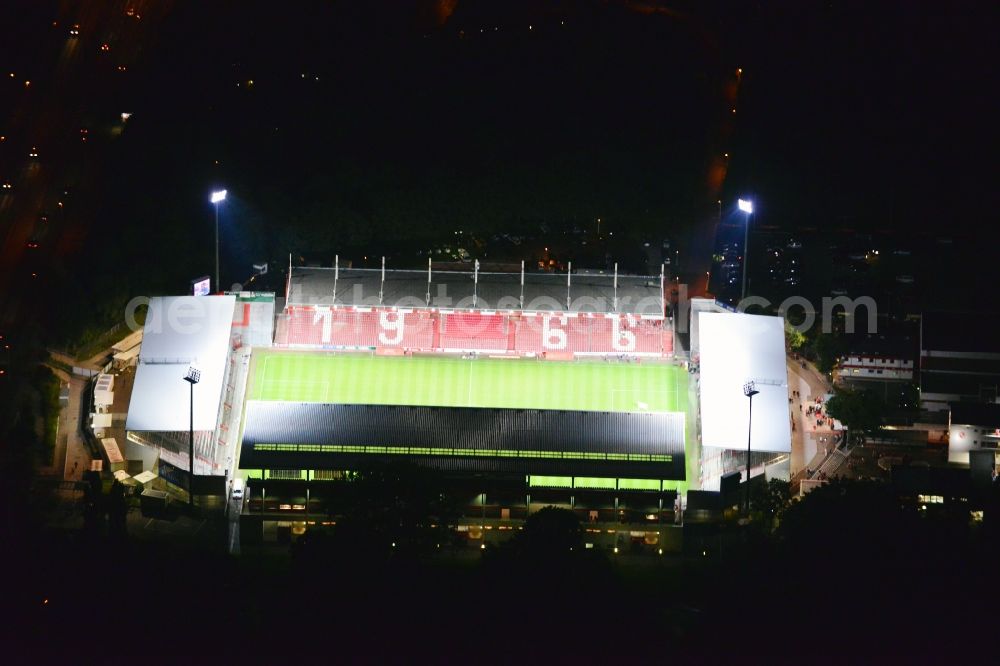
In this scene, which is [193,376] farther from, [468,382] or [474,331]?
[474,331]

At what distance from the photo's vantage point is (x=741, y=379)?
54.8 meters

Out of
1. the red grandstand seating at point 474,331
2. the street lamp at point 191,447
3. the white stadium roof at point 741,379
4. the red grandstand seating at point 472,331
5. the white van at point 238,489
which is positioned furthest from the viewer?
the red grandstand seating at point 474,331

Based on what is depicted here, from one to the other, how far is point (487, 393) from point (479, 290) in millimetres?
5575

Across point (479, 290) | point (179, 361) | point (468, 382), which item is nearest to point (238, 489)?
point (179, 361)

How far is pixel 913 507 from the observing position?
51062mm

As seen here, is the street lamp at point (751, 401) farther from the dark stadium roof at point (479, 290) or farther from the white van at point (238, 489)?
the white van at point (238, 489)

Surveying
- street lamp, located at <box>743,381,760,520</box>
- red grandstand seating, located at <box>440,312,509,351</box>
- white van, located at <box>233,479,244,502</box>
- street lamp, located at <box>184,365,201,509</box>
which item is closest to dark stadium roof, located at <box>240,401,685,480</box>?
white van, located at <box>233,479,244,502</box>

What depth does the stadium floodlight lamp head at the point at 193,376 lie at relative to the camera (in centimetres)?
5119

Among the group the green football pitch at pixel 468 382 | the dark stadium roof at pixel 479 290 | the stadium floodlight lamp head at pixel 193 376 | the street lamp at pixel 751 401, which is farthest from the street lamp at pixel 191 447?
the street lamp at pixel 751 401

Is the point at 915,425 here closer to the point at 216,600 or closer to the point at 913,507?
the point at 913,507

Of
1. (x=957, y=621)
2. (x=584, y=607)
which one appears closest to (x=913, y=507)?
(x=957, y=621)

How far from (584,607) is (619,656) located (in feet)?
7.47

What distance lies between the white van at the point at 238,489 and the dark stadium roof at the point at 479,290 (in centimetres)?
929

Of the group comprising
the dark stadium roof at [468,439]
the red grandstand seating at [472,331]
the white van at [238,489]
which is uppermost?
the red grandstand seating at [472,331]
